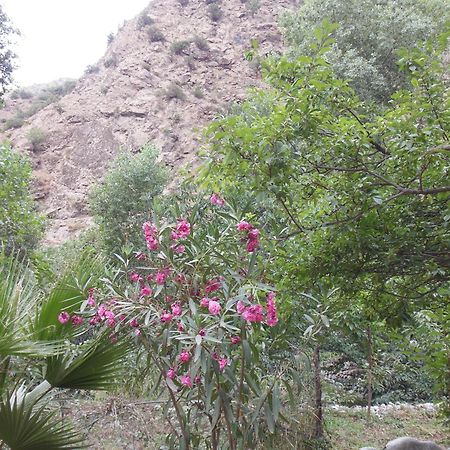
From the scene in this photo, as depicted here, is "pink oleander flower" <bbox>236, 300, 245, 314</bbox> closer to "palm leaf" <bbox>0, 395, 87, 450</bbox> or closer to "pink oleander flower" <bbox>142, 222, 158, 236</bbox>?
"pink oleander flower" <bbox>142, 222, 158, 236</bbox>

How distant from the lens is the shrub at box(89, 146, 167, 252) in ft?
35.6

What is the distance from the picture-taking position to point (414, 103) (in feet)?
7.13

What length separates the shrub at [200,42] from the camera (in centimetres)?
2186

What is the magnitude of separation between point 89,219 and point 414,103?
15817 mm

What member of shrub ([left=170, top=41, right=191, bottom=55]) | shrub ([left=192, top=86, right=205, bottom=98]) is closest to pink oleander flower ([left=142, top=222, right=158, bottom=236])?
shrub ([left=192, top=86, right=205, bottom=98])

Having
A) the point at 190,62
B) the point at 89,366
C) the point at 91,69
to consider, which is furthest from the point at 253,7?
the point at 89,366

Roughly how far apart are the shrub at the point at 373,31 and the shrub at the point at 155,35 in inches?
499

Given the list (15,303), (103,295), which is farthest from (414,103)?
(15,303)

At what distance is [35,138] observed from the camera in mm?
19375

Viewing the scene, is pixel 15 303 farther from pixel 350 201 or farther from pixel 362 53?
pixel 362 53

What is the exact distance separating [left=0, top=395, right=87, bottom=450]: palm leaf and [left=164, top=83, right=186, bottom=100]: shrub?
19.2m

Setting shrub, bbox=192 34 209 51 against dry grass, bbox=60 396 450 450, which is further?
shrub, bbox=192 34 209 51

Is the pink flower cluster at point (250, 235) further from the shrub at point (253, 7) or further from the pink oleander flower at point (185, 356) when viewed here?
the shrub at point (253, 7)

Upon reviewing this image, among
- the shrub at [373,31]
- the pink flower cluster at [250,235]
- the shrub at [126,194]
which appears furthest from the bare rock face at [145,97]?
the pink flower cluster at [250,235]
